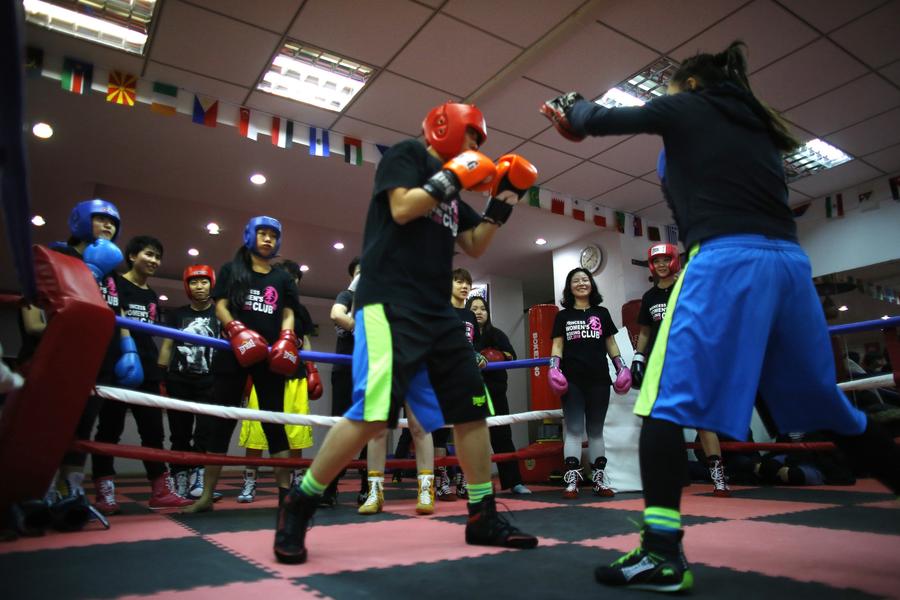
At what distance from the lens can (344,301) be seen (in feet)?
10.9

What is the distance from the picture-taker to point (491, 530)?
5.37 feet

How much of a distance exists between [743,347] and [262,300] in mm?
2225

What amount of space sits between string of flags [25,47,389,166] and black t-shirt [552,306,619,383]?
2.74 meters

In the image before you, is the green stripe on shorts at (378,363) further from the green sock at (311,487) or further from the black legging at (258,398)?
the black legging at (258,398)

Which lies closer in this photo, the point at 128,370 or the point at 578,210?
the point at 128,370

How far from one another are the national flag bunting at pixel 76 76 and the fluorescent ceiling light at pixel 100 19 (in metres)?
0.30

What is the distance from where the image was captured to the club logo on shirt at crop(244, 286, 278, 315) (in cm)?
276

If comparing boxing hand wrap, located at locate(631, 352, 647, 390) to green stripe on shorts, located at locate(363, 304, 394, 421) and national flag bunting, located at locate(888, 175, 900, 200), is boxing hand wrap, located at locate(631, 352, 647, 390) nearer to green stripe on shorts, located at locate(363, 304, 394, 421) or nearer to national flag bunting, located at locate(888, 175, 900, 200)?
green stripe on shorts, located at locate(363, 304, 394, 421)

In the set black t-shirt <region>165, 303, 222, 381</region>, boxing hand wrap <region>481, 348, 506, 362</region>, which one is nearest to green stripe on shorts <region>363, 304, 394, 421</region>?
black t-shirt <region>165, 303, 222, 381</region>

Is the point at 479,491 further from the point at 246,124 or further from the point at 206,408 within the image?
the point at 246,124

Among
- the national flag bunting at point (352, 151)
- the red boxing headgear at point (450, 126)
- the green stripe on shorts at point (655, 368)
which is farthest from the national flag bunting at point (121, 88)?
the green stripe on shorts at point (655, 368)

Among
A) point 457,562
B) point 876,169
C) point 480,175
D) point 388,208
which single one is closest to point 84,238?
point 388,208

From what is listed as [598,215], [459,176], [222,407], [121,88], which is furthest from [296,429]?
[598,215]

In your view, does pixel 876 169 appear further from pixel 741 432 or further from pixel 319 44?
pixel 741 432
